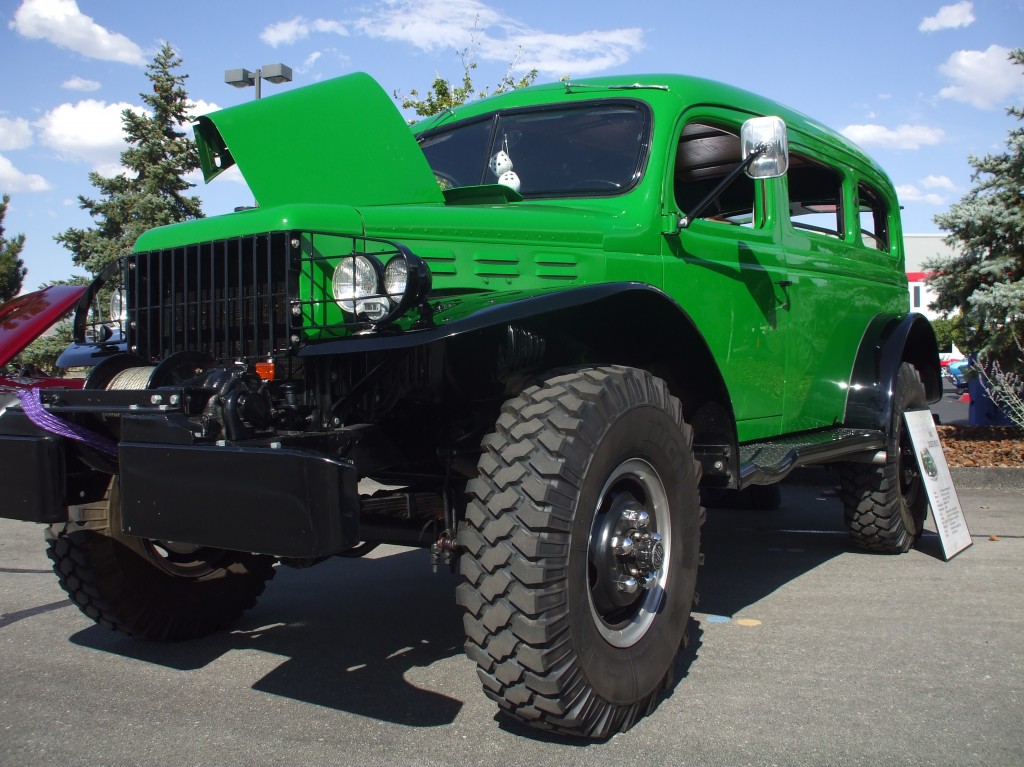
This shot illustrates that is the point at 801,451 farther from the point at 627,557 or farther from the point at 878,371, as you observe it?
the point at 627,557

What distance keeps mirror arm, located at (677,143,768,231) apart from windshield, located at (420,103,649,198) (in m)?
0.27

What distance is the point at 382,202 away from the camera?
11.4 ft

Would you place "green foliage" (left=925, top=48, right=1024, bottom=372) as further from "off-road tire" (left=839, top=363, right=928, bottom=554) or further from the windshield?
the windshield

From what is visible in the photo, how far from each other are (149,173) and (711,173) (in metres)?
16.1

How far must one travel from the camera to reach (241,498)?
2445 mm

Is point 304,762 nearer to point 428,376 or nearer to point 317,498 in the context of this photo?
point 317,498

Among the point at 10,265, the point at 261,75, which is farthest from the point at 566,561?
the point at 10,265

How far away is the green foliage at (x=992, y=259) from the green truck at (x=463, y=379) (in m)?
6.40

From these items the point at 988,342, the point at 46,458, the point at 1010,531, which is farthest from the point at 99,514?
the point at 988,342

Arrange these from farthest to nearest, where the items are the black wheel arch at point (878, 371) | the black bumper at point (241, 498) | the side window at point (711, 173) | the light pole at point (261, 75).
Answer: the light pole at point (261, 75) → the black wheel arch at point (878, 371) → the side window at point (711, 173) → the black bumper at point (241, 498)

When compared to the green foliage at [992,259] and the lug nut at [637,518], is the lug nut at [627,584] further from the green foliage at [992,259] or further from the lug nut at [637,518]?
the green foliage at [992,259]

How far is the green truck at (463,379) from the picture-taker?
262 centimetres

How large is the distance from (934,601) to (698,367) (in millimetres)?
→ 1929

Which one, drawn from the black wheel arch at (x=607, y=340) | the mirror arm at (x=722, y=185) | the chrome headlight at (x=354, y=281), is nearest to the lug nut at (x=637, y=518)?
the black wheel arch at (x=607, y=340)
